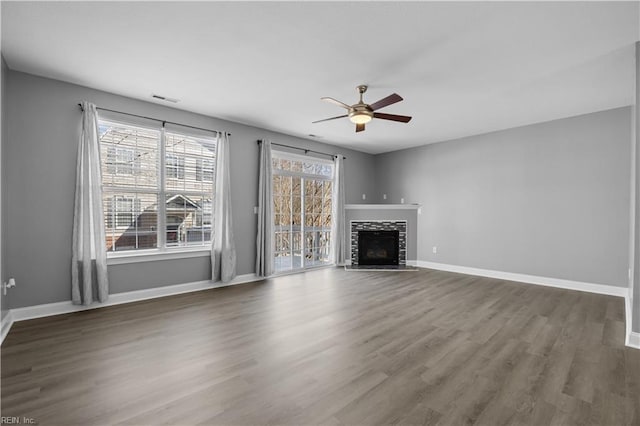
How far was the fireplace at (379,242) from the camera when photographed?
6.89 meters

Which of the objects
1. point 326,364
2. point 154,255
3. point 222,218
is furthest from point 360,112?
point 154,255

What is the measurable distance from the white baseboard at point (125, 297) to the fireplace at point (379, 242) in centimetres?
258

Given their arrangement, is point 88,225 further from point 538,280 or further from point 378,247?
point 538,280

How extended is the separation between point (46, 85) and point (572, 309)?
7.12 m

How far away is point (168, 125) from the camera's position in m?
4.50

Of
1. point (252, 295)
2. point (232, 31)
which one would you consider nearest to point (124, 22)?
point (232, 31)

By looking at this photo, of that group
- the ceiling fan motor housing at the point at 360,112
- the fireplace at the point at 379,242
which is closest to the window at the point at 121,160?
the ceiling fan motor housing at the point at 360,112

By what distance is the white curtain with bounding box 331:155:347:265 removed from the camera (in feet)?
22.5

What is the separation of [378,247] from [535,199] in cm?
316

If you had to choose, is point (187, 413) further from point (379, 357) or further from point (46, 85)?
point (46, 85)

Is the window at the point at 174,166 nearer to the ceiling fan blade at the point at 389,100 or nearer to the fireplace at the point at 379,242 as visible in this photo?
the ceiling fan blade at the point at 389,100

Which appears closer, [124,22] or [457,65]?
[124,22]

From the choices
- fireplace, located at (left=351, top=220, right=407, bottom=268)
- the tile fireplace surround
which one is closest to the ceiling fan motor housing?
the tile fireplace surround

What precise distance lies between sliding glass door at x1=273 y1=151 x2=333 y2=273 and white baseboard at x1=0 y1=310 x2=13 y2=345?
3653mm
